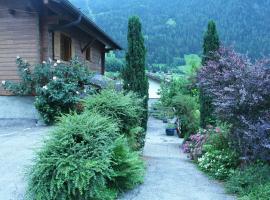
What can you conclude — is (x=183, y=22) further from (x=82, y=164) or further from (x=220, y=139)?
(x=82, y=164)

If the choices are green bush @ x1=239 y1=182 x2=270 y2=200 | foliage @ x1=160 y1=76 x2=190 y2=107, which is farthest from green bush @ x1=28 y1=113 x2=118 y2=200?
foliage @ x1=160 y1=76 x2=190 y2=107

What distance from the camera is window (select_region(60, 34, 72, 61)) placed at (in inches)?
515

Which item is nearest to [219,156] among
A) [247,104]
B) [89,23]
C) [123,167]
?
[247,104]

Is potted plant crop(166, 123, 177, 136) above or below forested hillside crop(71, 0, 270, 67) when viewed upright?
below

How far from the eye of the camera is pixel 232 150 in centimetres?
705

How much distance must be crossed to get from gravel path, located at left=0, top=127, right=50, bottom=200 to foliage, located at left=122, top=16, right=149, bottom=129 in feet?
8.50

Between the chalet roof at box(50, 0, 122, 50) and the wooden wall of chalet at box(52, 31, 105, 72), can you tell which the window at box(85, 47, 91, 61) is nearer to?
the wooden wall of chalet at box(52, 31, 105, 72)

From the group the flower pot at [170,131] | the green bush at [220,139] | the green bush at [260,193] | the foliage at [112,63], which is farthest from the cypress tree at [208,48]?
the foliage at [112,63]

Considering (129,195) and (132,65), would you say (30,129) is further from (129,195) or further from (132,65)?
(129,195)

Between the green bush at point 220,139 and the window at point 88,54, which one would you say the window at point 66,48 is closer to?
the window at point 88,54

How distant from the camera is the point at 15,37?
1137 centimetres

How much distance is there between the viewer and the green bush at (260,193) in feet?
16.2

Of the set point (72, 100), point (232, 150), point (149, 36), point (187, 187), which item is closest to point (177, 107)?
point (72, 100)

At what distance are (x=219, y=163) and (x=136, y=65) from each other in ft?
13.0
